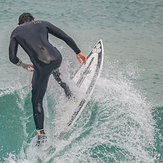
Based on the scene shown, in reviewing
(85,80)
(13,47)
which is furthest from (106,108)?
(13,47)

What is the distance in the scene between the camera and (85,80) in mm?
4488

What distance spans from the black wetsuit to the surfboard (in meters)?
0.69

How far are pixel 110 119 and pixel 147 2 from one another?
9844mm

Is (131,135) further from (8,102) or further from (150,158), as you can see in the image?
(8,102)

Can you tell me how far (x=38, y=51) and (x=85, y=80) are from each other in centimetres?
157

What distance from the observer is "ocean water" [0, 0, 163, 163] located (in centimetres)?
331

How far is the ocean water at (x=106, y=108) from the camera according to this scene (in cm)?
331

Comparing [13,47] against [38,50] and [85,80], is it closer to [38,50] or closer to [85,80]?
[38,50]

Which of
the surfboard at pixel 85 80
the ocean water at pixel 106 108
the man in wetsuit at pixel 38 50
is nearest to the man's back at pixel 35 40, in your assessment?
the man in wetsuit at pixel 38 50

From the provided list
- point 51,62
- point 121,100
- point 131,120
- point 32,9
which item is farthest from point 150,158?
point 32,9

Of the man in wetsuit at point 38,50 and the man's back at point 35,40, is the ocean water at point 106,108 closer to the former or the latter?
the man in wetsuit at point 38,50

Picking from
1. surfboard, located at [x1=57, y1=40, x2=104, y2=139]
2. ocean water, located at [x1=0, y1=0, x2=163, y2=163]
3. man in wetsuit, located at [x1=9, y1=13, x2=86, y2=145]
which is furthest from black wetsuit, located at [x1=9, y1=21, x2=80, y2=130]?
surfboard, located at [x1=57, y1=40, x2=104, y2=139]

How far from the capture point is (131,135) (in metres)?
3.61

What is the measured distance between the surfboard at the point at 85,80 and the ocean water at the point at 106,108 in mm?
145
